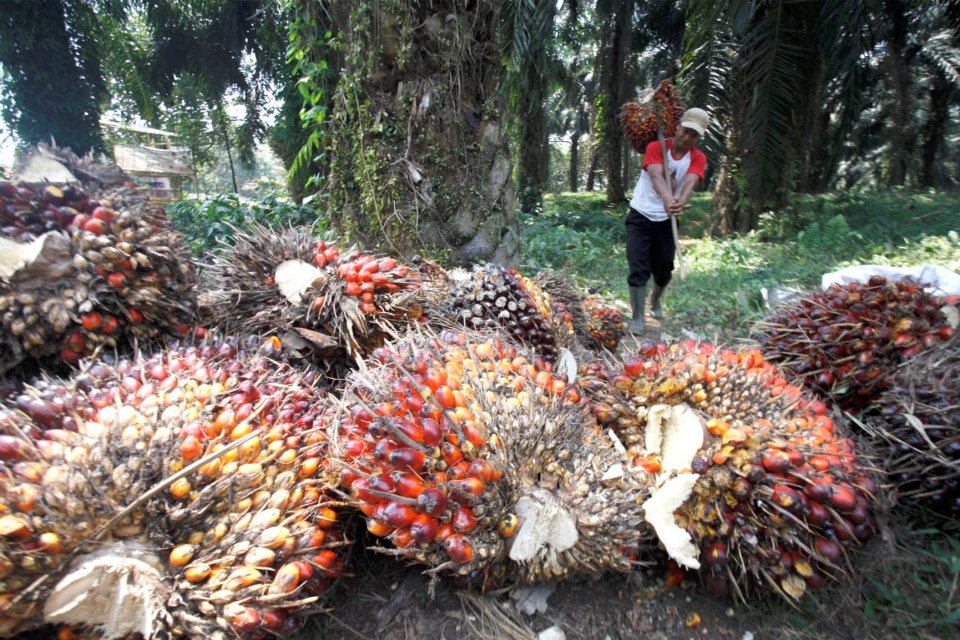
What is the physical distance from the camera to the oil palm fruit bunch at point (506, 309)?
6.55 ft

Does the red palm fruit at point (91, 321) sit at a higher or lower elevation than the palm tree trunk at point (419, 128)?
lower

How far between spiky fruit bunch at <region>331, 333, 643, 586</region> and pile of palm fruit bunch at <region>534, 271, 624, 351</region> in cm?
128

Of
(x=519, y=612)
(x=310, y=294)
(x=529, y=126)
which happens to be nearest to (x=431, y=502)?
(x=519, y=612)

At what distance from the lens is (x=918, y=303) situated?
1.96 meters

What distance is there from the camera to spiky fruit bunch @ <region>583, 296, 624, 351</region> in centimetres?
291

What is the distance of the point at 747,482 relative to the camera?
4.54ft

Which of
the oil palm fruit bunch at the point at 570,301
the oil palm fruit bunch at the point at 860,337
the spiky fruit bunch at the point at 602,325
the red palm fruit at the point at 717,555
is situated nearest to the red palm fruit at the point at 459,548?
the red palm fruit at the point at 717,555

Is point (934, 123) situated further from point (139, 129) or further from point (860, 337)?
point (139, 129)

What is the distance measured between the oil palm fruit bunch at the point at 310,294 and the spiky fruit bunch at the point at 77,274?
0.28 m

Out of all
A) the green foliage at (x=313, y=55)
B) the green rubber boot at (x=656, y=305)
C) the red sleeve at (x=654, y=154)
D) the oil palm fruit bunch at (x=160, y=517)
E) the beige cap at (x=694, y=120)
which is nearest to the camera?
the oil palm fruit bunch at (x=160, y=517)

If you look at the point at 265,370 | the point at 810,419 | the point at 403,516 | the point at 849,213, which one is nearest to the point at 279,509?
the point at 403,516

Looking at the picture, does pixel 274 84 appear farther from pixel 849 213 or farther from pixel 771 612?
pixel 771 612

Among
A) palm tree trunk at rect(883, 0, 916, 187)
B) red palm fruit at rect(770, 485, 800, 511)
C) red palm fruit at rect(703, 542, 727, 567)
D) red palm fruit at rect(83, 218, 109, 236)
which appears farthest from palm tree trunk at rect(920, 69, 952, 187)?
red palm fruit at rect(83, 218, 109, 236)

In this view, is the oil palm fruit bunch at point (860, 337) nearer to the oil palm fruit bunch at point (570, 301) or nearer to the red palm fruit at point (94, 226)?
the oil palm fruit bunch at point (570, 301)
